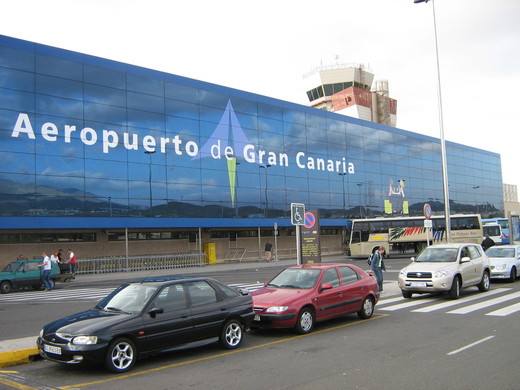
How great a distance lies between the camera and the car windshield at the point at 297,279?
11.1 meters

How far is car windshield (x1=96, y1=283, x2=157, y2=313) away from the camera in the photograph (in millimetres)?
8289

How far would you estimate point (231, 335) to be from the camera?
362 inches

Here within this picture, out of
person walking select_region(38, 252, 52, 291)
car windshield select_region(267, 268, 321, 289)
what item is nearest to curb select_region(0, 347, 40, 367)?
car windshield select_region(267, 268, 321, 289)

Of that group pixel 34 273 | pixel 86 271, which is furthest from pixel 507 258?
pixel 86 271

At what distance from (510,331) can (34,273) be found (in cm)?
2082

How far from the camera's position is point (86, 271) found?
3409 centimetres

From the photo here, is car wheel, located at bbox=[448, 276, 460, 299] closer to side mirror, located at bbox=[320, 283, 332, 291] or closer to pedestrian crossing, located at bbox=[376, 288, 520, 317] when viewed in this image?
pedestrian crossing, located at bbox=[376, 288, 520, 317]

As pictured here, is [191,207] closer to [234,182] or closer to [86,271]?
[234,182]

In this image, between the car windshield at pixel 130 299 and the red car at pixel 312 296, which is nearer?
the car windshield at pixel 130 299

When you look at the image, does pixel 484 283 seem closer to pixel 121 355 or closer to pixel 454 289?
pixel 454 289

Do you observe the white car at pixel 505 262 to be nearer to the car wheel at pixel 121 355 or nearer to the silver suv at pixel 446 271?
the silver suv at pixel 446 271

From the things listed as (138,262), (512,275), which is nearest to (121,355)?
(512,275)

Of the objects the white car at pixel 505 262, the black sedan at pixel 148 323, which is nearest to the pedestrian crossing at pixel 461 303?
the white car at pixel 505 262

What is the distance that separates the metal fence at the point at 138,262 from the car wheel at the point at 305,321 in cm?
2705
